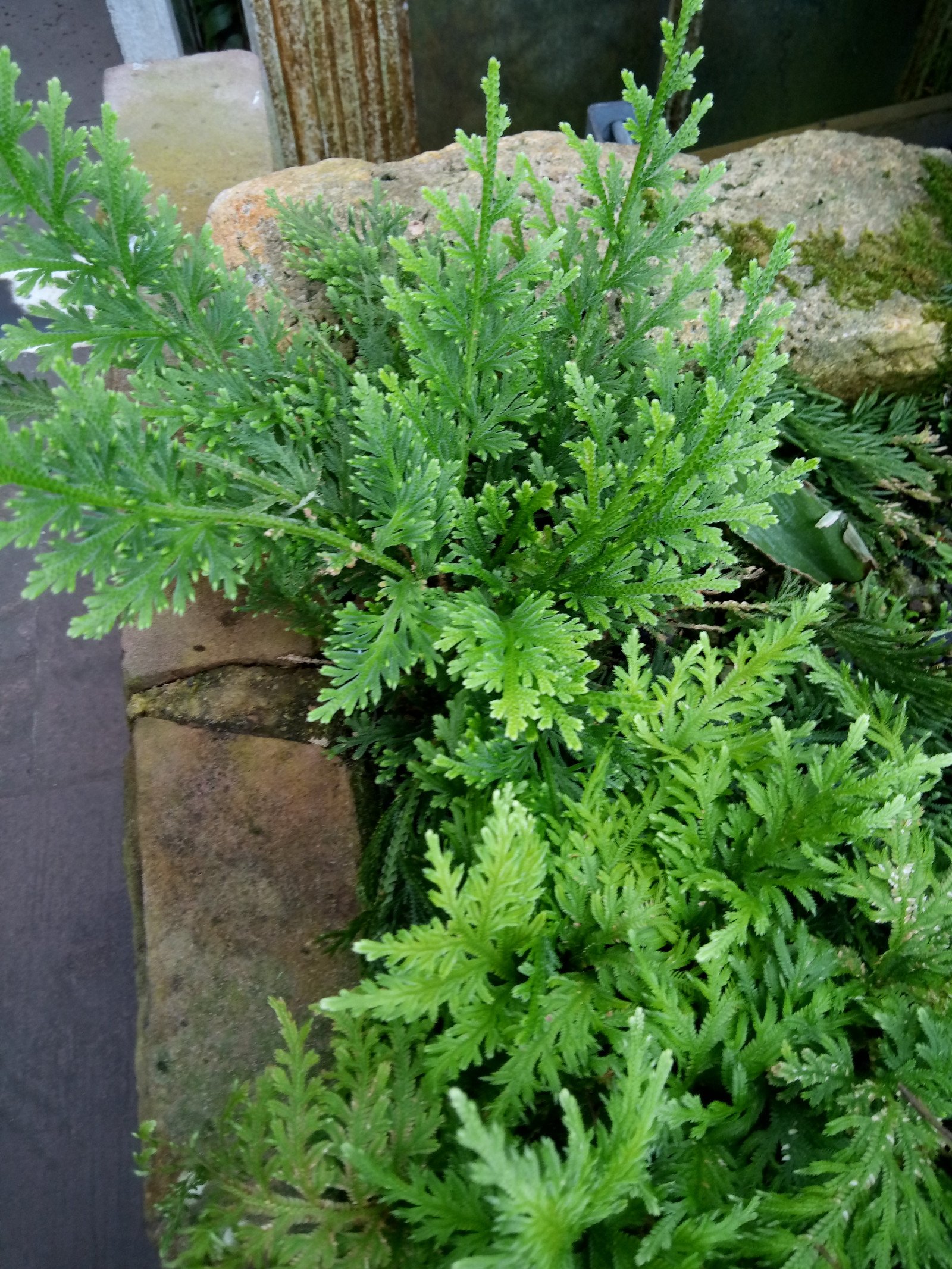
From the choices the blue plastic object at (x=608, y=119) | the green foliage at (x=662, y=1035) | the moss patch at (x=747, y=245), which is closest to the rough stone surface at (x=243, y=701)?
the green foliage at (x=662, y=1035)

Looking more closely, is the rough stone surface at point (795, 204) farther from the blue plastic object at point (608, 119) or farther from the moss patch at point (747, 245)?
the blue plastic object at point (608, 119)

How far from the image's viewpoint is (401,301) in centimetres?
130

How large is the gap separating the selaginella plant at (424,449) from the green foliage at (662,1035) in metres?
0.18

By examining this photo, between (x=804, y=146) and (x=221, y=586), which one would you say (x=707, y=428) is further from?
(x=804, y=146)

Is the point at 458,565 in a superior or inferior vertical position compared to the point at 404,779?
superior

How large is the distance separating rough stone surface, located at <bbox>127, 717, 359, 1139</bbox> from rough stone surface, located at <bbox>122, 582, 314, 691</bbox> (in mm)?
120

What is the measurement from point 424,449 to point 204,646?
2.75 ft

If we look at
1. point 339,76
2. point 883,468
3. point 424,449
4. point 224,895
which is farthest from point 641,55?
point 224,895

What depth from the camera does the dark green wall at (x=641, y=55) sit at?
3.42m

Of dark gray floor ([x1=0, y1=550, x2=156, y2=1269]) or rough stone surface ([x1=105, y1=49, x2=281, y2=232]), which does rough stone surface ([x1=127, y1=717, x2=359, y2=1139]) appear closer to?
dark gray floor ([x1=0, y1=550, x2=156, y2=1269])

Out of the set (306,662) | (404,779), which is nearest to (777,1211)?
(404,779)

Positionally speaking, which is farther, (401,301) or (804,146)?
(804,146)

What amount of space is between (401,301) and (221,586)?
0.88m

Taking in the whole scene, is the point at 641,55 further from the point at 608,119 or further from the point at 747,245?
the point at 747,245
